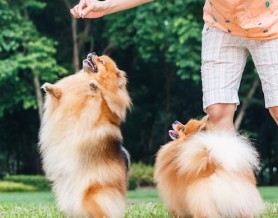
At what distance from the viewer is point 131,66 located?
2155 centimetres

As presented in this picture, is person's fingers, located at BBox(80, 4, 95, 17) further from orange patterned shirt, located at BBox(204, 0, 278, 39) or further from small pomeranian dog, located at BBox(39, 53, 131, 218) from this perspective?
orange patterned shirt, located at BBox(204, 0, 278, 39)

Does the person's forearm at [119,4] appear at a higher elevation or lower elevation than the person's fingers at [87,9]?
higher

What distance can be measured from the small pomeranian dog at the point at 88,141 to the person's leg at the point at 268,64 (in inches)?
39.8

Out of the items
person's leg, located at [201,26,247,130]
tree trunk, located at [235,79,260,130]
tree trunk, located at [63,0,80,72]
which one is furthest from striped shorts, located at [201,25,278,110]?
tree trunk, located at [63,0,80,72]

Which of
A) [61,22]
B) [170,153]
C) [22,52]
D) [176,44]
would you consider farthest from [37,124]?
[170,153]

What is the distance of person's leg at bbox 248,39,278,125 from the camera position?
439 centimetres

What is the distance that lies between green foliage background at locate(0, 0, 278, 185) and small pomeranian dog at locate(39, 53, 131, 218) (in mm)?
10741

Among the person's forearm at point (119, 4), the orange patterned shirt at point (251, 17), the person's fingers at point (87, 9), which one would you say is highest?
the person's forearm at point (119, 4)

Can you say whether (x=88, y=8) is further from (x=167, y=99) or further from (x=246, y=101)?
(x=167, y=99)

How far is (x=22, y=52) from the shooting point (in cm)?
1695

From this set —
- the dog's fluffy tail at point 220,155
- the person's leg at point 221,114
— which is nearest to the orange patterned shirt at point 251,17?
the person's leg at point 221,114

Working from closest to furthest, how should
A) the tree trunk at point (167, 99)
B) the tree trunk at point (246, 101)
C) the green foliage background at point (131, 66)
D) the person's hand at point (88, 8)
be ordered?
1. the person's hand at point (88, 8)
2. the green foliage background at point (131, 66)
3. the tree trunk at point (246, 101)
4. the tree trunk at point (167, 99)

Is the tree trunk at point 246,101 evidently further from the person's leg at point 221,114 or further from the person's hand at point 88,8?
the person's hand at point 88,8

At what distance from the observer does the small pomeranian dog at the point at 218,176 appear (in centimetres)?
436
